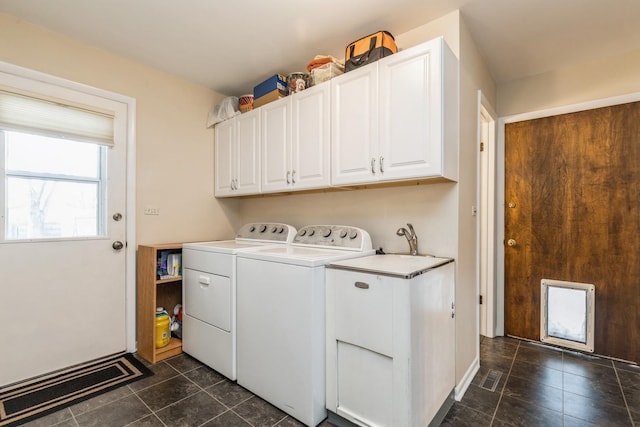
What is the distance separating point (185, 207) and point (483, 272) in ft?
9.60

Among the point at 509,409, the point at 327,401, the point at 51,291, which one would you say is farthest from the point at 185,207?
the point at 509,409

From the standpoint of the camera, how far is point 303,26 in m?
2.08

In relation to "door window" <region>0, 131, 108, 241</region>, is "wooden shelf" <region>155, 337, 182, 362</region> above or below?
below

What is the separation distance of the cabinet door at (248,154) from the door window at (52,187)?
107 centimetres

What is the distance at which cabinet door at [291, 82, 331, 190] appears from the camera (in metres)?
2.18

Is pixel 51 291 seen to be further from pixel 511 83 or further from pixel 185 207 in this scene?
pixel 511 83

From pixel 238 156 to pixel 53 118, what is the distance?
1338 millimetres

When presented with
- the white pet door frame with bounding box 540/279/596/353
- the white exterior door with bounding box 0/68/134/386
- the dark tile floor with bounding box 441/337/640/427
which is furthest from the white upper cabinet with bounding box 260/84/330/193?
the white pet door frame with bounding box 540/279/596/353

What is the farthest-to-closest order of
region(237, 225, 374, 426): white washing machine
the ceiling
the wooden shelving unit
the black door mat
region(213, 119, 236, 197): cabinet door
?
region(213, 119, 236, 197): cabinet door, the wooden shelving unit, the ceiling, the black door mat, region(237, 225, 374, 426): white washing machine

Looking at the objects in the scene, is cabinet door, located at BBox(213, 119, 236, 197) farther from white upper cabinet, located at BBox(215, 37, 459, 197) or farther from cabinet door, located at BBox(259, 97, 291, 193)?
cabinet door, located at BBox(259, 97, 291, 193)

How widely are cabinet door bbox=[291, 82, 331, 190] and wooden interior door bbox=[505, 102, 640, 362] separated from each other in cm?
187

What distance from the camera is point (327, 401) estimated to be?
170 centimetres

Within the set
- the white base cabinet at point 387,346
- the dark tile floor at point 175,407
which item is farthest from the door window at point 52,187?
the white base cabinet at point 387,346

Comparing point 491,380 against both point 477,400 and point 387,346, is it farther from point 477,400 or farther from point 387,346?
point 387,346
